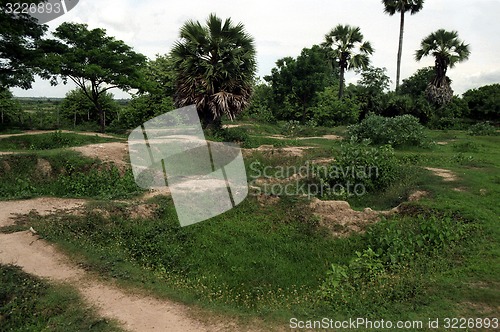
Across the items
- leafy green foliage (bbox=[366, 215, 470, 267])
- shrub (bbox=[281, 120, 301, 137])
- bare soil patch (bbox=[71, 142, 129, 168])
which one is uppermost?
shrub (bbox=[281, 120, 301, 137])

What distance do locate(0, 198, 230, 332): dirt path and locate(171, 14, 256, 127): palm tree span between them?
7880 millimetres

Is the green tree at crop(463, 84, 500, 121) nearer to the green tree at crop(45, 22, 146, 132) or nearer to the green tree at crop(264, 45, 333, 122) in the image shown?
the green tree at crop(264, 45, 333, 122)

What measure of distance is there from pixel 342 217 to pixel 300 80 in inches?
810

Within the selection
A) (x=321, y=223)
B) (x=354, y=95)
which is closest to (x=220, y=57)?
(x=321, y=223)

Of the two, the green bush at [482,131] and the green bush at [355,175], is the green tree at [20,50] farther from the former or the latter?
the green bush at [482,131]

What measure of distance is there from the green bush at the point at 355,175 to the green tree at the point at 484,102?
21036 millimetres

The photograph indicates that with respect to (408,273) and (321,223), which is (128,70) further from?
(408,273)

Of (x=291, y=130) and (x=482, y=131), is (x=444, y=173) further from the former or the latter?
(x=482, y=131)

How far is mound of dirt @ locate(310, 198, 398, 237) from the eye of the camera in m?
7.46

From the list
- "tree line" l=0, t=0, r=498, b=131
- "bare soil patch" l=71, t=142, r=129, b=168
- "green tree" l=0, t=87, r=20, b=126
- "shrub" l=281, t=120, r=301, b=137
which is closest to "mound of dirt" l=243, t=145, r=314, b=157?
"tree line" l=0, t=0, r=498, b=131

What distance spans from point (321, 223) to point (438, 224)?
2.23 meters

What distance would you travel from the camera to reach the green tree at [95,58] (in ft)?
50.5

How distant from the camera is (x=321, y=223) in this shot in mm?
7691

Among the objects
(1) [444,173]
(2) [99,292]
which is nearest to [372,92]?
(1) [444,173]
